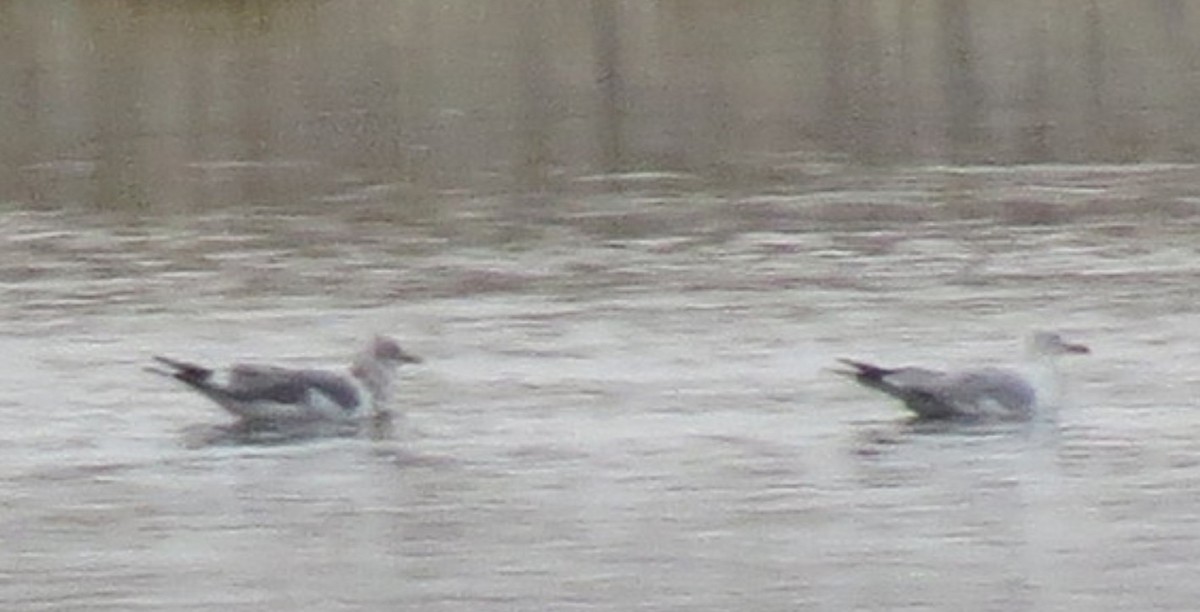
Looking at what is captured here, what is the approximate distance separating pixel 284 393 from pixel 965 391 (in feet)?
8.39

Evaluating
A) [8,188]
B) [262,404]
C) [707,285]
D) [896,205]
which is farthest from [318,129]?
[262,404]

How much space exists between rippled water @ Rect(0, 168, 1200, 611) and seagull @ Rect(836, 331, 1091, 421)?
151mm

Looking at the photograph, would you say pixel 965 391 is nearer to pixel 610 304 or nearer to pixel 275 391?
pixel 275 391

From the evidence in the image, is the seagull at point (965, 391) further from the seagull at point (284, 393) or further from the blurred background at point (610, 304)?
the seagull at point (284, 393)

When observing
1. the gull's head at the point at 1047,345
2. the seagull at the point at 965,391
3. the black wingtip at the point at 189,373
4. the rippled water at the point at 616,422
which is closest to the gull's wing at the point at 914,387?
the seagull at the point at 965,391

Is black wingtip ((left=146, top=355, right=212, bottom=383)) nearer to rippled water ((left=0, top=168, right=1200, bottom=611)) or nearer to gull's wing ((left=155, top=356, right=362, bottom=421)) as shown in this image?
gull's wing ((left=155, top=356, right=362, bottom=421))

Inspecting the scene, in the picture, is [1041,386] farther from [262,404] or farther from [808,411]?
[262,404]

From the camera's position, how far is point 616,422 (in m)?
14.6

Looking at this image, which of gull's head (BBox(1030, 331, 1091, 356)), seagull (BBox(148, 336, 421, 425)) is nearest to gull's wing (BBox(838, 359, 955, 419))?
gull's head (BBox(1030, 331, 1091, 356))

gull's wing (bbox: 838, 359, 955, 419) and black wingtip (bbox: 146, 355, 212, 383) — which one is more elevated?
black wingtip (bbox: 146, 355, 212, 383)

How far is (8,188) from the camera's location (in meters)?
25.8

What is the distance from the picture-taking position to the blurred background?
39.8ft

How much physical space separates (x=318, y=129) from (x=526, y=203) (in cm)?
524

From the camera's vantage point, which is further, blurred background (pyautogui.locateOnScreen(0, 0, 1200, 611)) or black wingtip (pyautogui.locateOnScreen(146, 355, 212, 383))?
black wingtip (pyautogui.locateOnScreen(146, 355, 212, 383))
